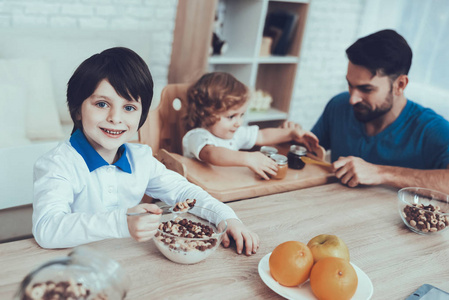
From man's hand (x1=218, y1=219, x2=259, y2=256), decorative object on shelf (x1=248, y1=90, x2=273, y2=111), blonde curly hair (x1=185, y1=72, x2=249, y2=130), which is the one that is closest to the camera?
man's hand (x1=218, y1=219, x2=259, y2=256)

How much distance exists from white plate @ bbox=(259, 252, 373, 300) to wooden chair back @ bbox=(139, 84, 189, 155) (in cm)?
110

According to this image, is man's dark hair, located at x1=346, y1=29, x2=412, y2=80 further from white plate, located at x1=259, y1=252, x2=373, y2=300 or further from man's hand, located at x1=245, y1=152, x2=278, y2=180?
white plate, located at x1=259, y1=252, x2=373, y2=300

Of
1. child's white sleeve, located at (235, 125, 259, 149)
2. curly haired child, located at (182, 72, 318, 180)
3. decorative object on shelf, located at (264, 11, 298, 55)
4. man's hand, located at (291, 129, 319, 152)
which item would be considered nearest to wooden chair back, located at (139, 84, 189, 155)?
curly haired child, located at (182, 72, 318, 180)

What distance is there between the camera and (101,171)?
4.03 feet

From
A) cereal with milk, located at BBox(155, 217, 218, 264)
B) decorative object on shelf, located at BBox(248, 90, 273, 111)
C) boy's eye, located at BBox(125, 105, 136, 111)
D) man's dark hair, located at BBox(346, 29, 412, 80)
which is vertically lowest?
decorative object on shelf, located at BBox(248, 90, 273, 111)

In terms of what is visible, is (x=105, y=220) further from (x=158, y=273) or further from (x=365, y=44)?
(x=365, y=44)

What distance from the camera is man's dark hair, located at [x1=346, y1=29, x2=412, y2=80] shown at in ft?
5.93

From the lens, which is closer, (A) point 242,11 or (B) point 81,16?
(B) point 81,16

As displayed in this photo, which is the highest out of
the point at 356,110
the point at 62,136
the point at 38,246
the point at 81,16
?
the point at 81,16

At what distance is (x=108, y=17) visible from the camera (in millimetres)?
3033

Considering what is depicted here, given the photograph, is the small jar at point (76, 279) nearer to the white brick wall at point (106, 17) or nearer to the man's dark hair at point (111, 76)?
the man's dark hair at point (111, 76)

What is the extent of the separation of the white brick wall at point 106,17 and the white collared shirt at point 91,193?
1.88 m

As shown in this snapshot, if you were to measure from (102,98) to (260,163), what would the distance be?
0.67m

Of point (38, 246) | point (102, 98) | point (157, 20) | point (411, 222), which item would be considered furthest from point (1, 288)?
point (157, 20)
